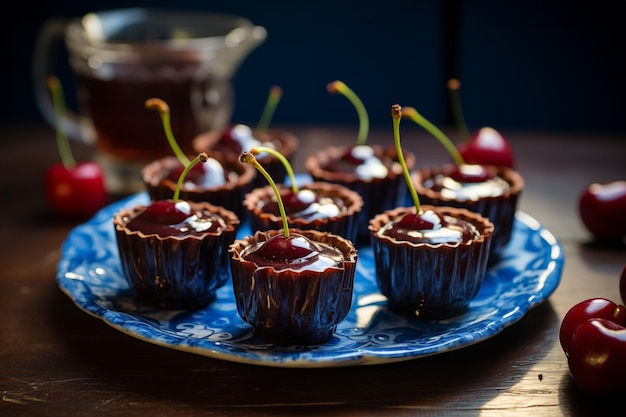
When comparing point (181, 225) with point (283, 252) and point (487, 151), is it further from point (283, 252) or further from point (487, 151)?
point (487, 151)

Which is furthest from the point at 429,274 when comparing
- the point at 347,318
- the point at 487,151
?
the point at 487,151

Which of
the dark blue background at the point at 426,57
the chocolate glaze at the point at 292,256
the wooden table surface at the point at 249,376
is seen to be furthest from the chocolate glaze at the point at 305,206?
the dark blue background at the point at 426,57

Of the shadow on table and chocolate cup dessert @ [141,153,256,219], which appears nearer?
the shadow on table

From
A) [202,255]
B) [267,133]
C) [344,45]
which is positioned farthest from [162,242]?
[344,45]

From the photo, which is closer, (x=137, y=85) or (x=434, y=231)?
(x=434, y=231)

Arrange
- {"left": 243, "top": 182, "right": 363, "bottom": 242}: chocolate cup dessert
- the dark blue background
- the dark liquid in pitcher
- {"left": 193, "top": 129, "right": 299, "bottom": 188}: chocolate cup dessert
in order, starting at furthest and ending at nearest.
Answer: the dark blue background < the dark liquid in pitcher < {"left": 193, "top": 129, "right": 299, "bottom": 188}: chocolate cup dessert < {"left": 243, "top": 182, "right": 363, "bottom": 242}: chocolate cup dessert

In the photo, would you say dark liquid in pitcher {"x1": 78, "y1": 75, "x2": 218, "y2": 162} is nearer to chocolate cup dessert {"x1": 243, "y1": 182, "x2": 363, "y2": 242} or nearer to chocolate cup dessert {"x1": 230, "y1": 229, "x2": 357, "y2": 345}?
chocolate cup dessert {"x1": 243, "y1": 182, "x2": 363, "y2": 242}

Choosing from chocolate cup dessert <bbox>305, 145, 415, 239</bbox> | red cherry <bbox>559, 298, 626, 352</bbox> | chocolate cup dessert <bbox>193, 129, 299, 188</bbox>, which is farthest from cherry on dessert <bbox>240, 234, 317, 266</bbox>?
chocolate cup dessert <bbox>193, 129, 299, 188</bbox>
